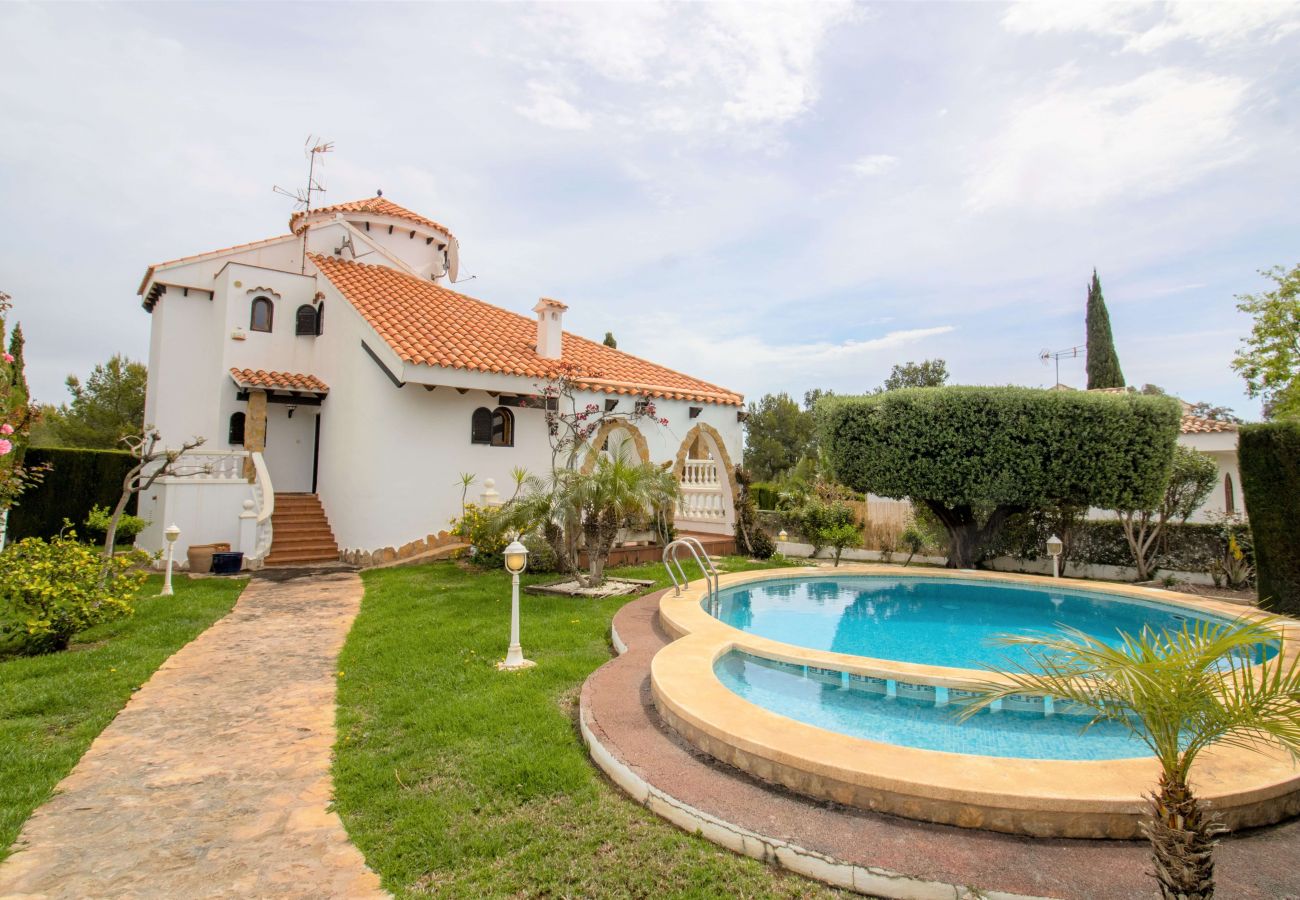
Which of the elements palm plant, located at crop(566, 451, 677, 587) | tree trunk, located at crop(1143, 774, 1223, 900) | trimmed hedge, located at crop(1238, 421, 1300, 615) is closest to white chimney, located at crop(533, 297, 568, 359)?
palm plant, located at crop(566, 451, 677, 587)

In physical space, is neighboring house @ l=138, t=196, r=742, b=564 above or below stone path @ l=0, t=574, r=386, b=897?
above

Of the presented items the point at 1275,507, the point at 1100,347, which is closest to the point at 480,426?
the point at 1275,507

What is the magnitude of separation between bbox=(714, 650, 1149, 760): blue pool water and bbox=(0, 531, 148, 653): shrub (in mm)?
8702

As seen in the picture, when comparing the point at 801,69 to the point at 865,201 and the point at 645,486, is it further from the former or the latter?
the point at 645,486

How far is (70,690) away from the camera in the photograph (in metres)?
7.04

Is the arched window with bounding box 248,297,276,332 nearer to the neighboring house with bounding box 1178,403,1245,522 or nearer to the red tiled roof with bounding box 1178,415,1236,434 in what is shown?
the neighboring house with bounding box 1178,403,1245,522

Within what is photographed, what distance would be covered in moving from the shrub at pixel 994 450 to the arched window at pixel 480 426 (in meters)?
9.79

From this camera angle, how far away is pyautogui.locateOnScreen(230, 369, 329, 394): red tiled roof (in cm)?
1717

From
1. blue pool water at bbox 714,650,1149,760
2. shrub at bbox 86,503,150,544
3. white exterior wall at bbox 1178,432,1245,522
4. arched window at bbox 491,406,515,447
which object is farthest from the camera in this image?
white exterior wall at bbox 1178,432,1245,522

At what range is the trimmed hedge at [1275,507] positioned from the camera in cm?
1143

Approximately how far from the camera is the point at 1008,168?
14.6 metres

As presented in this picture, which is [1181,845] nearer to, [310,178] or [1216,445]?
[310,178]

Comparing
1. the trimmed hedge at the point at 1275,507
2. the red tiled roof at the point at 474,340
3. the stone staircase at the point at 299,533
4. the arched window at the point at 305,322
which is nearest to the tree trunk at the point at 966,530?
the trimmed hedge at the point at 1275,507

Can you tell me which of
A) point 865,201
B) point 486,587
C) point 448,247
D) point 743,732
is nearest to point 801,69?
point 865,201
